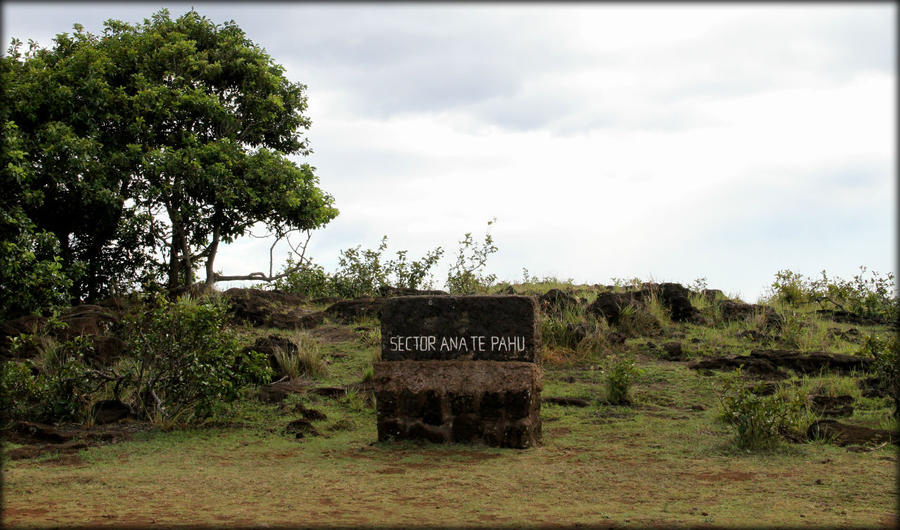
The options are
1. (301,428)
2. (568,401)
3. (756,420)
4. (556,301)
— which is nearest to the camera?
(756,420)

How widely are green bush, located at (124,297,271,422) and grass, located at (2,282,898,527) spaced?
44cm

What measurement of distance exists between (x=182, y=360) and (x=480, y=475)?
453 cm

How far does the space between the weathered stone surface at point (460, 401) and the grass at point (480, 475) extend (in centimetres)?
19

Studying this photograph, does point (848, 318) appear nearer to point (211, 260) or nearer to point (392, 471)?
point (392, 471)

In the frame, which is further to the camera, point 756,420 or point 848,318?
point 848,318

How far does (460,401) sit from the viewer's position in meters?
8.18

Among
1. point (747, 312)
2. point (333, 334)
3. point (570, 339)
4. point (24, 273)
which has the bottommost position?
point (570, 339)

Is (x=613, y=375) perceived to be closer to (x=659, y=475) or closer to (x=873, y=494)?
(x=659, y=475)

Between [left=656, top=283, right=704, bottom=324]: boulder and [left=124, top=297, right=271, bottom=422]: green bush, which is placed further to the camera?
[left=656, top=283, right=704, bottom=324]: boulder

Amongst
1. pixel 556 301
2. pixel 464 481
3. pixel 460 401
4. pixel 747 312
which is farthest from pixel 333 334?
pixel 464 481

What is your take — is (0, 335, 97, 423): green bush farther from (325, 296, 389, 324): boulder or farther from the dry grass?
(325, 296, 389, 324): boulder

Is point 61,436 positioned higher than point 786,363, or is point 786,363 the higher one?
point 786,363

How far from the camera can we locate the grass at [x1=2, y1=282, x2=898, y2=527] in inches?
214

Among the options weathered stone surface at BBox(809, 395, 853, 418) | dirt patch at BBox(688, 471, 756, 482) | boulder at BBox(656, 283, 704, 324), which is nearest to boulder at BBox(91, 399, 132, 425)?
dirt patch at BBox(688, 471, 756, 482)
